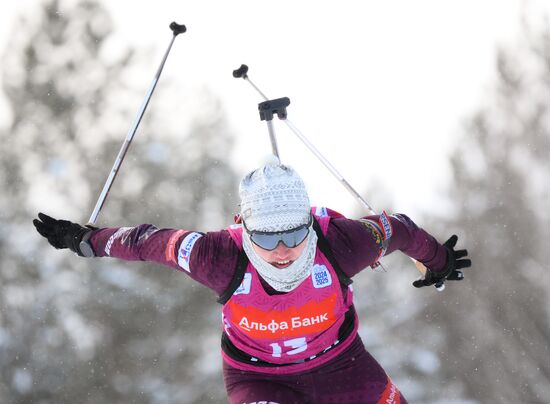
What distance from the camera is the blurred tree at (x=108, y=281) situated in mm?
8195

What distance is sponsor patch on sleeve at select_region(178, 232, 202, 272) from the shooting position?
2879mm

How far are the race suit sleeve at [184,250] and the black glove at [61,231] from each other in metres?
0.14

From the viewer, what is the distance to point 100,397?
8258 millimetres

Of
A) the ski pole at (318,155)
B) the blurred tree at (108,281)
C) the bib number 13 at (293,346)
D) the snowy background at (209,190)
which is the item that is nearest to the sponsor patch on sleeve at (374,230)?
the bib number 13 at (293,346)

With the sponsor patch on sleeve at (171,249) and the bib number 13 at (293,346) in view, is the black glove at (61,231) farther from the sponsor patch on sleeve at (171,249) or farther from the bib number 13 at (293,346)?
the bib number 13 at (293,346)

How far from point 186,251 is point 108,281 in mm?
5670

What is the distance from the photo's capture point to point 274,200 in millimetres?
2740

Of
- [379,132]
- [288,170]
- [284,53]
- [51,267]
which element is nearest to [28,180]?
[51,267]

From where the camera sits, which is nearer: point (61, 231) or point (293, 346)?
point (293, 346)

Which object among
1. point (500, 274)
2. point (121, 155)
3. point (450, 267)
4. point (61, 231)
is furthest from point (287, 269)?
point (500, 274)

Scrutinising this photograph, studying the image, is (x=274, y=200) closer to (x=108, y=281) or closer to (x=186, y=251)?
(x=186, y=251)

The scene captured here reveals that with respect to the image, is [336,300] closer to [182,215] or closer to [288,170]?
[288,170]

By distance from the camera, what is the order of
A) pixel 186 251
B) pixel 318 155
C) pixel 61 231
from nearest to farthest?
pixel 186 251
pixel 61 231
pixel 318 155

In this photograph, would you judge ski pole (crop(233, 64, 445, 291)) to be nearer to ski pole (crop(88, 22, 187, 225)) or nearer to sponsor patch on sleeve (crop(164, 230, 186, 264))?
ski pole (crop(88, 22, 187, 225))
